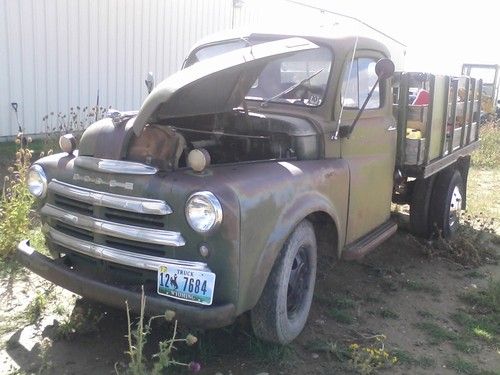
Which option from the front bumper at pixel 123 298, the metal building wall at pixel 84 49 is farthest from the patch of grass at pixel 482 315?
the metal building wall at pixel 84 49

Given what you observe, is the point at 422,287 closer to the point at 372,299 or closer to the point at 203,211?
the point at 372,299

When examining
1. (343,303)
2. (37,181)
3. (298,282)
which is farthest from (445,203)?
(37,181)

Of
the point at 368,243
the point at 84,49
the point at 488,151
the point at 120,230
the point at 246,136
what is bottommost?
the point at 488,151

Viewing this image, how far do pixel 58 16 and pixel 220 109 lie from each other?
5.90 meters

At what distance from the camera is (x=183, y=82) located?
2.92m

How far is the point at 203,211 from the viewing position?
9.09ft

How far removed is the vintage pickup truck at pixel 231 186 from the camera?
2.82 metres

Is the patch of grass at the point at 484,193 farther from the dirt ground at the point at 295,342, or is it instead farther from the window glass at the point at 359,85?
the window glass at the point at 359,85

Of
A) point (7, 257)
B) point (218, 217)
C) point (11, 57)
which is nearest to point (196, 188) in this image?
point (218, 217)

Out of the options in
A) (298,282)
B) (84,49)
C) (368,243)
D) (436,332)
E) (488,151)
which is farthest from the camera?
(488,151)

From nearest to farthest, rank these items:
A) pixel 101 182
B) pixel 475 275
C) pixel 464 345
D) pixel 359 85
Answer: pixel 101 182 < pixel 464 345 < pixel 359 85 < pixel 475 275

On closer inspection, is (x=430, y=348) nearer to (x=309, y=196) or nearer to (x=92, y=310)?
(x=309, y=196)

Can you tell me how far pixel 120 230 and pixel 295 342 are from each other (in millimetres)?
1416

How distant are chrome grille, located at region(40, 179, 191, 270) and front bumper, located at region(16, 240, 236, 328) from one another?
149 millimetres
